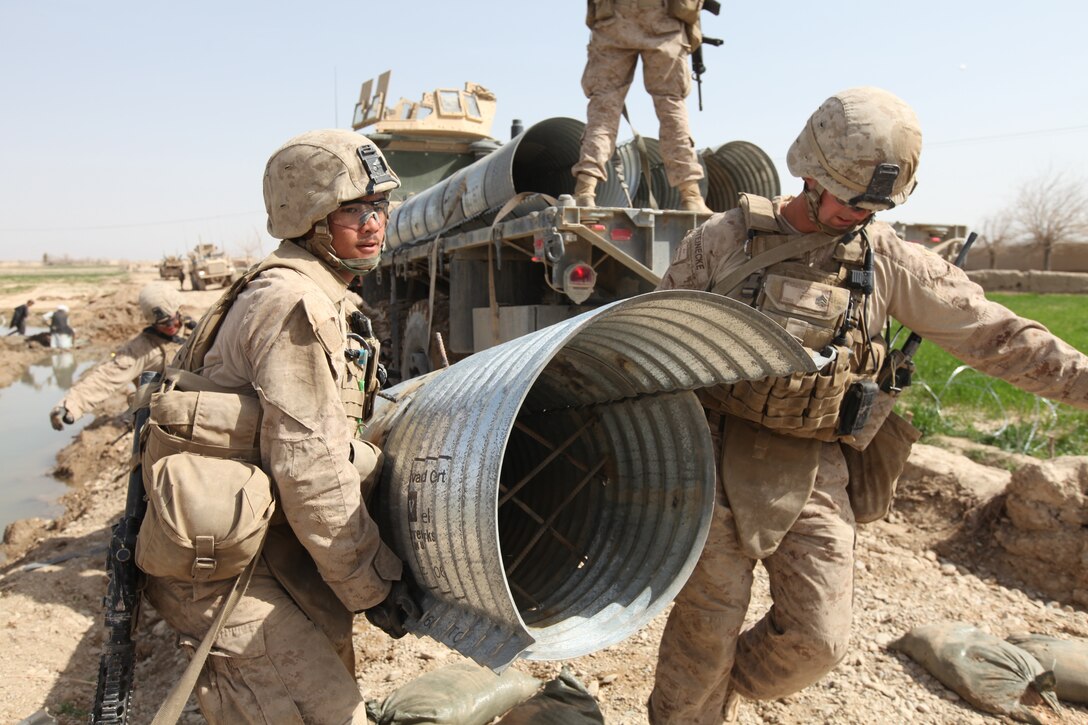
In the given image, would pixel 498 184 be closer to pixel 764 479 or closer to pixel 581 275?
pixel 581 275

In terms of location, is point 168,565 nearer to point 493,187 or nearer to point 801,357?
point 801,357

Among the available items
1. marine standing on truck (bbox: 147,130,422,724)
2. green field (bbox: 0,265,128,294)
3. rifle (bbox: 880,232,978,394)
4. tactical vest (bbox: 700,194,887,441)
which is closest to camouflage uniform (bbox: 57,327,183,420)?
marine standing on truck (bbox: 147,130,422,724)

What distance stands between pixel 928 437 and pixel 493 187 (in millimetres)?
3503

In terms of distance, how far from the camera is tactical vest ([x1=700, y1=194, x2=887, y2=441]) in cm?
280

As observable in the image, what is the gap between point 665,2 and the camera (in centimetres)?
593

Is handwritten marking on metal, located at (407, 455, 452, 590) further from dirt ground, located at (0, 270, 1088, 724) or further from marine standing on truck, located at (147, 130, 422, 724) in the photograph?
dirt ground, located at (0, 270, 1088, 724)

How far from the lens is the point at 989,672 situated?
11.4ft

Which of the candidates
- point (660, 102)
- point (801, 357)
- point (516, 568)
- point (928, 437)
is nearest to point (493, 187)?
point (660, 102)

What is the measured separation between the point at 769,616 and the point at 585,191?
10.7ft

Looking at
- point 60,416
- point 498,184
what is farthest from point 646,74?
point 60,416

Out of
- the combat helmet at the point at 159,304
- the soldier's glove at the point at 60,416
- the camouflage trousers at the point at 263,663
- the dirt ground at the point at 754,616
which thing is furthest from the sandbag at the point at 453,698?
the combat helmet at the point at 159,304

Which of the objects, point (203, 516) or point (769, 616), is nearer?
point (203, 516)

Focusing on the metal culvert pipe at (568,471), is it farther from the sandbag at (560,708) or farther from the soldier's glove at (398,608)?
the sandbag at (560,708)

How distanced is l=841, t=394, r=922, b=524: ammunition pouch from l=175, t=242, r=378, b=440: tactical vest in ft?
5.38
